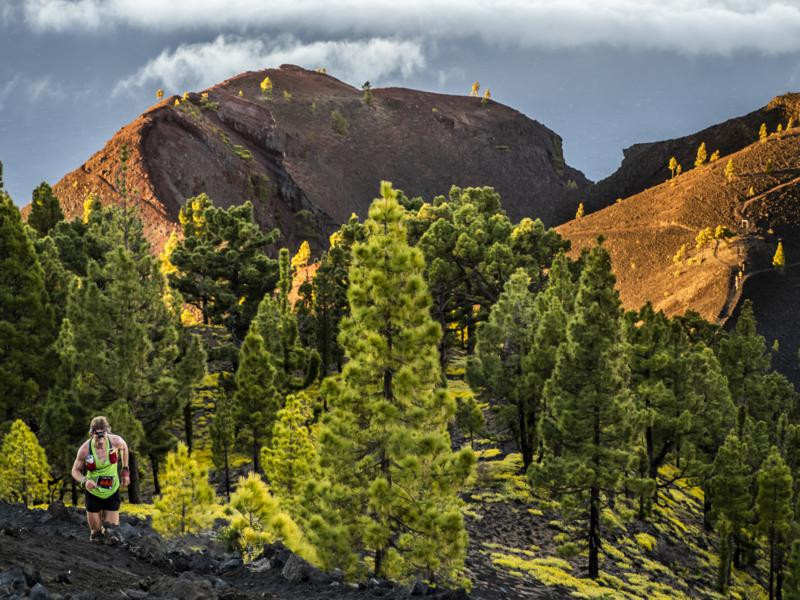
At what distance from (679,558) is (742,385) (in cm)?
3331

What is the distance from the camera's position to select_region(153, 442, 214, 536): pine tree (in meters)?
20.0

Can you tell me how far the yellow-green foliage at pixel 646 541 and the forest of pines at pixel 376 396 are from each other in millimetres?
166

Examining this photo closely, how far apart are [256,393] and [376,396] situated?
17041 millimetres

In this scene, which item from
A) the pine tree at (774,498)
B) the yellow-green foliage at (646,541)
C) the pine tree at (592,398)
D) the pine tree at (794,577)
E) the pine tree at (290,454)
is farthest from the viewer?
the pine tree at (774,498)

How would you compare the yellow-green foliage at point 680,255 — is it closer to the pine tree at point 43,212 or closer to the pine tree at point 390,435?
the pine tree at point 43,212

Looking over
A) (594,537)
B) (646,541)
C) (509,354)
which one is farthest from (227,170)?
(594,537)

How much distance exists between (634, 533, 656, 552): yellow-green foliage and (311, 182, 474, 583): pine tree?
2037cm

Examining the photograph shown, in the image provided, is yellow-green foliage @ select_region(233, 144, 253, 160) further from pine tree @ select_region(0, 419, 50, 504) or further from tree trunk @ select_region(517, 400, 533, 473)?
pine tree @ select_region(0, 419, 50, 504)

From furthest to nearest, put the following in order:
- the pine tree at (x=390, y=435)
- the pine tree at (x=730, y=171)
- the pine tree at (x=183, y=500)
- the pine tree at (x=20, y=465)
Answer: the pine tree at (x=730, y=171) < the pine tree at (x=20, y=465) < the pine tree at (x=183, y=500) < the pine tree at (x=390, y=435)

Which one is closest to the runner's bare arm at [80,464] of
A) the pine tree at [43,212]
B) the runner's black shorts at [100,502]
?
the runner's black shorts at [100,502]

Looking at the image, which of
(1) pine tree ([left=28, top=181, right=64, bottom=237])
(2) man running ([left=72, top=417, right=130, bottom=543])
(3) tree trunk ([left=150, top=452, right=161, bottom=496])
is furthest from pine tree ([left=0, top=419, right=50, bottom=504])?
(1) pine tree ([left=28, top=181, right=64, bottom=237])

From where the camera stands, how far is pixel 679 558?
118 feet

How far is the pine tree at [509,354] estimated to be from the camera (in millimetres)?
34562

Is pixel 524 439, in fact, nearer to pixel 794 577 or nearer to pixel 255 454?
pixel 255 454
